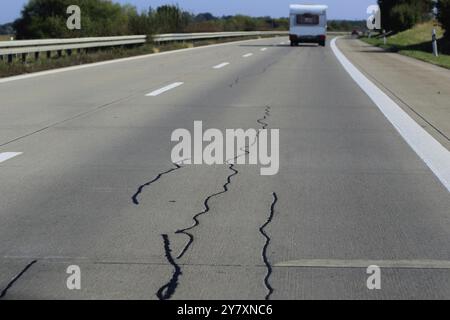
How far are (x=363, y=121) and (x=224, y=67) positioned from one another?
14.6 metres

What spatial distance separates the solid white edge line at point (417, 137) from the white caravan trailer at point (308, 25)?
37.0 metres

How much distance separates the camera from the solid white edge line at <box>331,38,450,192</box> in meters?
8.46

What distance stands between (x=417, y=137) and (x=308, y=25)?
44.6m

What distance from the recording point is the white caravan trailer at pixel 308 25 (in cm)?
5362

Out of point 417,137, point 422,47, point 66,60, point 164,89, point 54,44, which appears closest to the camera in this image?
point 417,137

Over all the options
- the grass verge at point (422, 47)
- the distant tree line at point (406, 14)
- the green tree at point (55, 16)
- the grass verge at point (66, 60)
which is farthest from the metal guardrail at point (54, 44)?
the distant tree line at point (406, 14)
